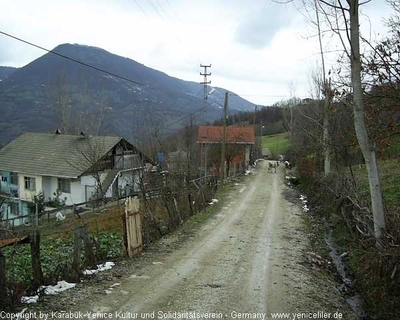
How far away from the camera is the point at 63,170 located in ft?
103

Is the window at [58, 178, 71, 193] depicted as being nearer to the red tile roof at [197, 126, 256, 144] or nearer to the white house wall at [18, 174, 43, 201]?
the white house wall at [18, 174, 43, 201]

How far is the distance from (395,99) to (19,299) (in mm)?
7640

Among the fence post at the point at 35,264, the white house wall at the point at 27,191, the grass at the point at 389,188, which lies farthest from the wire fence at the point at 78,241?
the white house wall at the point at 27,191

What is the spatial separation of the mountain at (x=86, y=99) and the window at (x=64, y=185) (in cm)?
828

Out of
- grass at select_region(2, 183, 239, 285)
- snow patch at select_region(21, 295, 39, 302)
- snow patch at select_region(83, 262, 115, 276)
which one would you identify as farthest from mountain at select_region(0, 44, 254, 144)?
snow patch at select_region(21, 295, 39, 302)

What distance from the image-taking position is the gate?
9.96m

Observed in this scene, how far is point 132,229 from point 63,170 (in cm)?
2287

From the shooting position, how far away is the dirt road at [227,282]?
22.3 ft

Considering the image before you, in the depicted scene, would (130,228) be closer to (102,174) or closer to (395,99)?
(395,99)

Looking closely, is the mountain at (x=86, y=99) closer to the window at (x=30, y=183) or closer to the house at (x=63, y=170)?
the house at (x=63, y=170)

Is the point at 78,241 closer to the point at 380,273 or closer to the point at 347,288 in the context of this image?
the point at 347,288

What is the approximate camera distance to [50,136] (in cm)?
3794

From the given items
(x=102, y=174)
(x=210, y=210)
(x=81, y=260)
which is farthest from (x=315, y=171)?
(x=81, y=260)

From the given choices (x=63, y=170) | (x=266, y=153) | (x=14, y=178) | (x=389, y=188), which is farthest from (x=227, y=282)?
(x=266, y=153)
